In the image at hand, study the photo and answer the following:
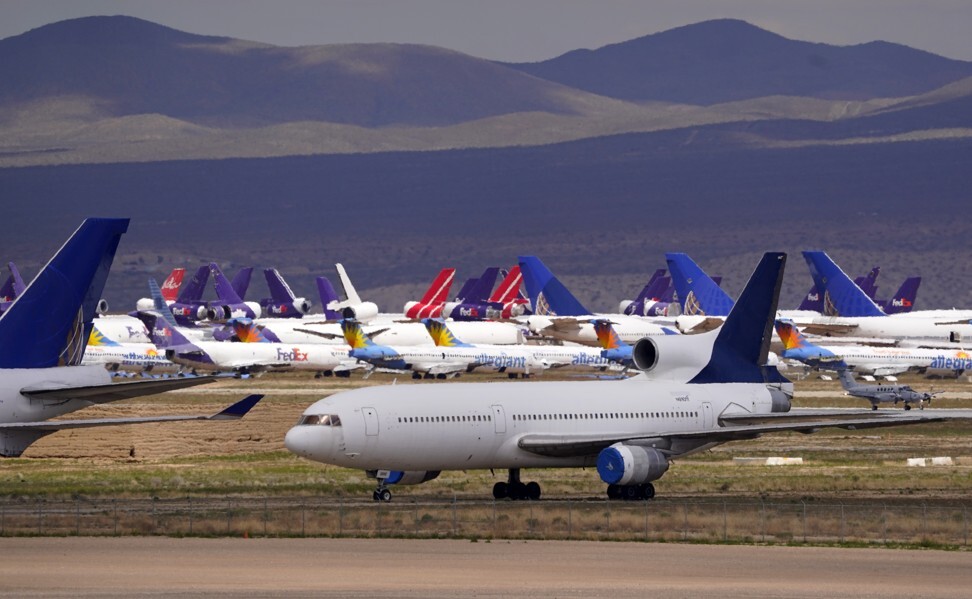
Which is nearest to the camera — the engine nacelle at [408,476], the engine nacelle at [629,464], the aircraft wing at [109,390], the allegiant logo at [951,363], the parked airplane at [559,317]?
the aircraft wing at [109,390]

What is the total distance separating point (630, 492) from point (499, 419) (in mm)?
4511

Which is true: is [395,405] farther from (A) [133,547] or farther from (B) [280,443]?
(B) [280,443]

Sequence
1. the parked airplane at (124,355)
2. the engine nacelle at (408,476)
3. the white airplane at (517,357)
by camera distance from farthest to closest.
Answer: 1. the white airplane at (517,357)
2. the parked airplane at (124,355)
3. the engine nacelle at (408,476)

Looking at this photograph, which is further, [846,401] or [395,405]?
[846,401]

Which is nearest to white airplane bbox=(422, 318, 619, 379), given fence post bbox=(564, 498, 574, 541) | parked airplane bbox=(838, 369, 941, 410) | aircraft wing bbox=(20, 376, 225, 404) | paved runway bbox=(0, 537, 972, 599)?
parked airplane bbox=(838, 369, 941, 410)

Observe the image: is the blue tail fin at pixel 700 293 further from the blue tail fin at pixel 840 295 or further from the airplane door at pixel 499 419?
the airplane door at pixel 499 419

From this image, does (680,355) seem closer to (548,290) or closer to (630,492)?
(630,492)

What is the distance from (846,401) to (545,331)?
50.8 m

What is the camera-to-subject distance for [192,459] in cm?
7644

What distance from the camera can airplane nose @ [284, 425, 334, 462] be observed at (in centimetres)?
5475

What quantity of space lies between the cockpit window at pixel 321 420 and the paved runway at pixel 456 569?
746 cm

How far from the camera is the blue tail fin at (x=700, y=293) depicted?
538 feet

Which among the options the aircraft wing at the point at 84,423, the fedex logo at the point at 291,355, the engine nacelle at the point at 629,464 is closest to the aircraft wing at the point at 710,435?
the engine nacelle at the point at 629,464

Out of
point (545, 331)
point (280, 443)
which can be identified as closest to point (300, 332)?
point (545, 331)
